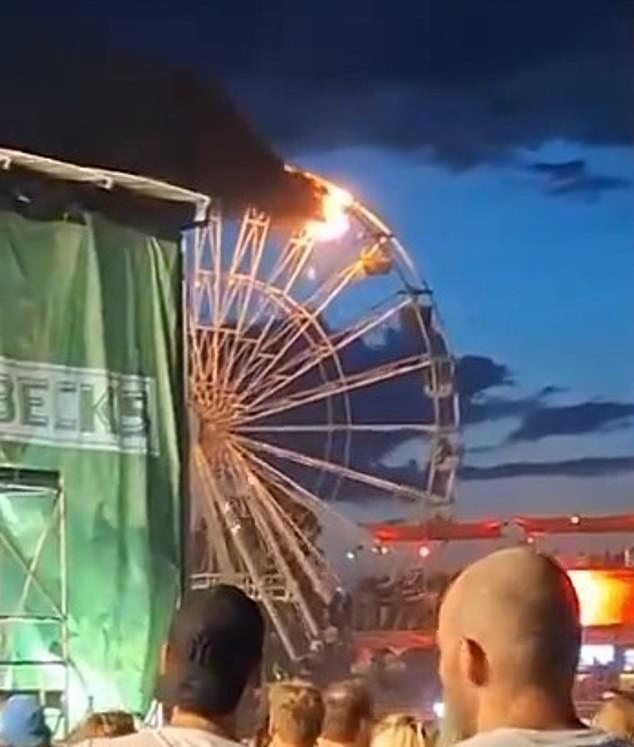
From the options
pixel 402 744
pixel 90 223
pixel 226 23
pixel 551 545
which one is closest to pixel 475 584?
pixel 402 744

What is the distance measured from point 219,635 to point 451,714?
0.48 metres

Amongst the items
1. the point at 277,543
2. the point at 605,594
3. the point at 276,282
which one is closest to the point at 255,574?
the point at 277,543

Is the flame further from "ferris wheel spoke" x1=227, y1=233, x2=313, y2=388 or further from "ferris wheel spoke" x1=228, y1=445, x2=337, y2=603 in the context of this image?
"ferris wheel spoke" x1=228, y1=445, x2=337, y2=603

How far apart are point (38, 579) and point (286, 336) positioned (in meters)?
2.16

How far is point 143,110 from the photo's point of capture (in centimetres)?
817

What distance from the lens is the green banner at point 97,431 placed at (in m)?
6.53

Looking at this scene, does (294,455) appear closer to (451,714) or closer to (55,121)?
(55,121)

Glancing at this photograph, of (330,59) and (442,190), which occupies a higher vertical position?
(330,59)

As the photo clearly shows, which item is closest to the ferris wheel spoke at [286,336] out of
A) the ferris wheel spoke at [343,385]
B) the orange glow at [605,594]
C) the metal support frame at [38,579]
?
the ferris wheel spoke at [343,385]

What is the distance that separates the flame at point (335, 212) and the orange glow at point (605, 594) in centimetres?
174

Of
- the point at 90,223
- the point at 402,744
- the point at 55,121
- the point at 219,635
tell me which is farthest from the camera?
the point at 55,121

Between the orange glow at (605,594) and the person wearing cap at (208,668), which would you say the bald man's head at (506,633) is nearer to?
the person wearing cap at (208,668)

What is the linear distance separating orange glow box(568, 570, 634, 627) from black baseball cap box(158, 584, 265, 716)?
616 centimetres

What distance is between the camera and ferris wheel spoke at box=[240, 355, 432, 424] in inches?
328
